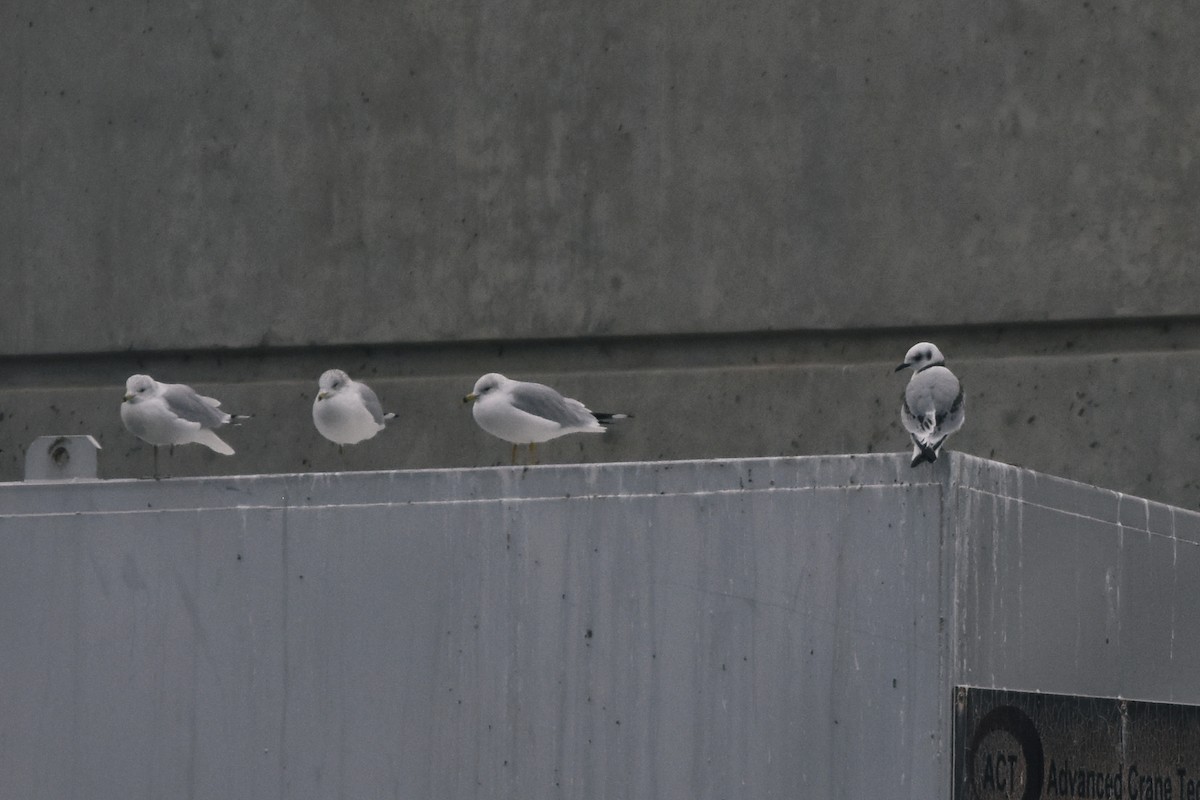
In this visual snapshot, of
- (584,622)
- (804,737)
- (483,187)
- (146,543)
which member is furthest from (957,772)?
(483,187)

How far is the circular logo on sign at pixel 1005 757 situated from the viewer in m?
5.32

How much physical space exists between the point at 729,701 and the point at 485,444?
14.0 ft

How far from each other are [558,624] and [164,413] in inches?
106

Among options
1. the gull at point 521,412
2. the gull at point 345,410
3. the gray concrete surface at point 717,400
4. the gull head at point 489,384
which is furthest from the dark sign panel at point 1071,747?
the gull at point 345,410

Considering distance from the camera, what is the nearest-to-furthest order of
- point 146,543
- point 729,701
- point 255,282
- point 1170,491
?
point 729,701 < point 146,543 < point 1170,491 < point 255,282

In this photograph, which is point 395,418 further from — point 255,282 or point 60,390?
point 60,390

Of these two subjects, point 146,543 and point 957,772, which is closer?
point 957,772

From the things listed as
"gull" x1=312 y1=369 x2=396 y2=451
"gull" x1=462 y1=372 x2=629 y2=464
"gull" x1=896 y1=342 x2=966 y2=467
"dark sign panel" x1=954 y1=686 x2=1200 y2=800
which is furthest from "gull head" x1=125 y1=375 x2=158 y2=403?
"dark sign panel" x1=954 y1=686 x2=1200 y2=800

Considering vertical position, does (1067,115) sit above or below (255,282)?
above

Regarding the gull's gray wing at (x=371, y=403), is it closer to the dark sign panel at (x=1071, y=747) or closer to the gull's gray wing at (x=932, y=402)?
the gull's gray wing at (x=932, y=402)

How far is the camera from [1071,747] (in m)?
5.86

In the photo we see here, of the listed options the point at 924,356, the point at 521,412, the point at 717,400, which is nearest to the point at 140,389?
the point at 521,412

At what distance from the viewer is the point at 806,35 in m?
9.30

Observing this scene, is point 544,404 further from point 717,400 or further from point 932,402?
point 932,402
